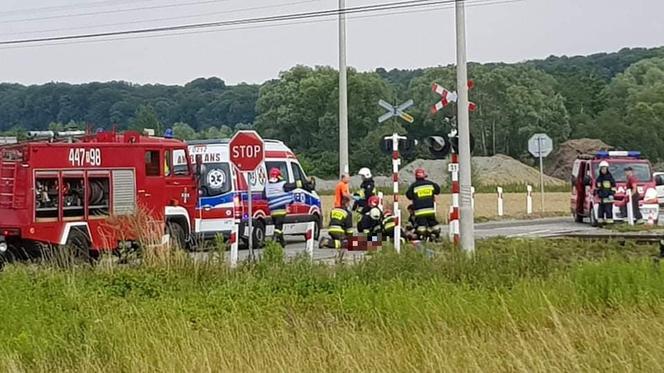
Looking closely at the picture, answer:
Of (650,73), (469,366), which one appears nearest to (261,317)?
(469,366)

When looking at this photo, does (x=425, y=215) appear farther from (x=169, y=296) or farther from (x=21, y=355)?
(x=21, y=355)

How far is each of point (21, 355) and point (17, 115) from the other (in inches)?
2549

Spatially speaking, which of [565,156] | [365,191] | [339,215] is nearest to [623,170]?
[365,191]

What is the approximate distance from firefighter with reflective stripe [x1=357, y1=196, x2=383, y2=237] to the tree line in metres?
52.1

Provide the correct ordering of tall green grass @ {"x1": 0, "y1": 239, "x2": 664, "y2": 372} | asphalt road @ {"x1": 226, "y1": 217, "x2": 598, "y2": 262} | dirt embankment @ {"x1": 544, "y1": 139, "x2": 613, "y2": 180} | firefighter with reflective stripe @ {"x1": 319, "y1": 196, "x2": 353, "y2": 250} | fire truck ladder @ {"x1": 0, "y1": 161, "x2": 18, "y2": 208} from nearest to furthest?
tall green grass @ {"x1": 0, "y1": 239, "x2": 664, "y2": 372} < fire truck ladder @ {"x1": 0, "y1": 161, "x2": 18, "y2": 208} < firefighter with reflective stripe @ {"x1": 319, "y1": 196, "x2": 353, "y2": 250} < asphalt road @ {"x1": 226, "y1": 217, "x2": 598, "y2": 262} < dirt embankment @ {"x1": 544, "y1": 139, "x2": 613, "y2": 180}

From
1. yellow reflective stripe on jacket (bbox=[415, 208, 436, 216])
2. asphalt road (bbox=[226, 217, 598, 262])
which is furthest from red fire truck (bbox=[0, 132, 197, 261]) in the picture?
yellow reflective stripe on jacket (bbox=[415, 208, 436, 216])

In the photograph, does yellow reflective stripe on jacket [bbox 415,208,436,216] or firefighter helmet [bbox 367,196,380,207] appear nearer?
yellow reflective stripe on jacket [bbox 415,208,436,216]

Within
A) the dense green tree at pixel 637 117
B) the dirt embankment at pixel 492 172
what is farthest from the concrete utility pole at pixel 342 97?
the dense green tree at pixel 637 117

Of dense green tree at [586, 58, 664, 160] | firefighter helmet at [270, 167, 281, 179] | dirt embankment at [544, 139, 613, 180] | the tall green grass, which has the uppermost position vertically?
dense green tree at [586, 58, 664, 160]

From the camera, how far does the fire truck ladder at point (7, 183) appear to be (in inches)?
739

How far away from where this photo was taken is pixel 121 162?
20359 mm

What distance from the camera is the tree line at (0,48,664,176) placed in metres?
77.1

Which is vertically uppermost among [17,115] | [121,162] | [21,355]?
[17,115]

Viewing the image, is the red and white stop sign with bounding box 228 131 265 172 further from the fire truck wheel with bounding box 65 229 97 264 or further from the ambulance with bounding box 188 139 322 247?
the ambulance with bounding box 188 139 322 247
